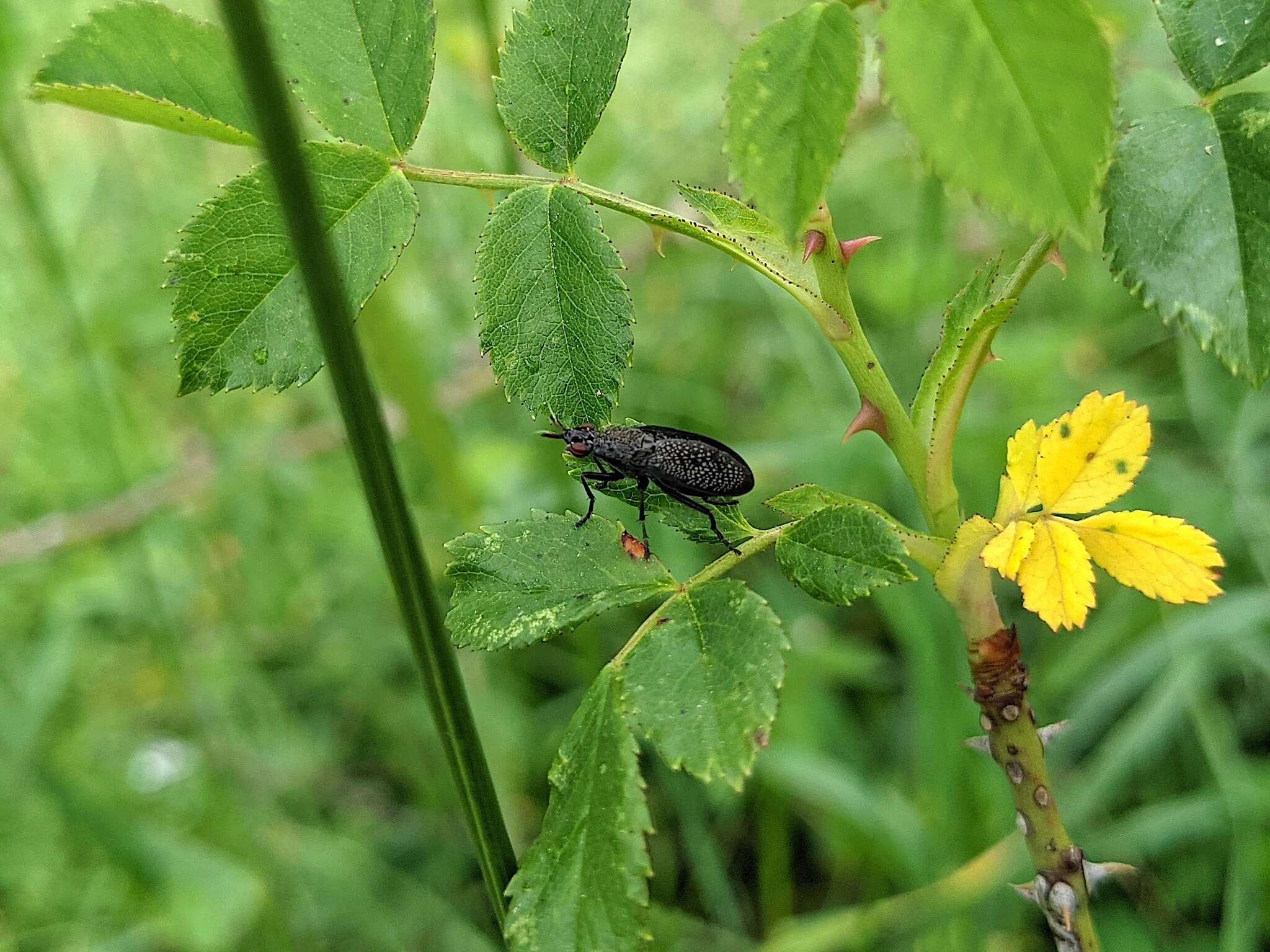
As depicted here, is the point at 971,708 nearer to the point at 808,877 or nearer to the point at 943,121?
the point at 808,877

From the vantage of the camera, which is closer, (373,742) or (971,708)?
(971,708)

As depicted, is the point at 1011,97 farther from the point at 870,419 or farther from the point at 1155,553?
the point at 1155,553

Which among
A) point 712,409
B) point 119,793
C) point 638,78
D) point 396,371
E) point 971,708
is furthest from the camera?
point 638,78

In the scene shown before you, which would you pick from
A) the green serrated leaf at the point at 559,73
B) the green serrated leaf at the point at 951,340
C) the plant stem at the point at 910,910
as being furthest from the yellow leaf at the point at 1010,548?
the plant stem at the point at 910,910

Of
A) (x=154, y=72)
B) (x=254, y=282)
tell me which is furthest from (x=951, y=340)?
(x=154, y=72)

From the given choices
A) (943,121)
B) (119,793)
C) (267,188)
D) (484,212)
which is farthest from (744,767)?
(484,212)

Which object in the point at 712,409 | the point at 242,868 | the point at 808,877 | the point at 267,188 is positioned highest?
the point at 267,188

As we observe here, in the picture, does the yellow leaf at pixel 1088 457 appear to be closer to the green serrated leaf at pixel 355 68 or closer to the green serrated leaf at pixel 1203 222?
the green serrated leaf at pixel 1203 222
